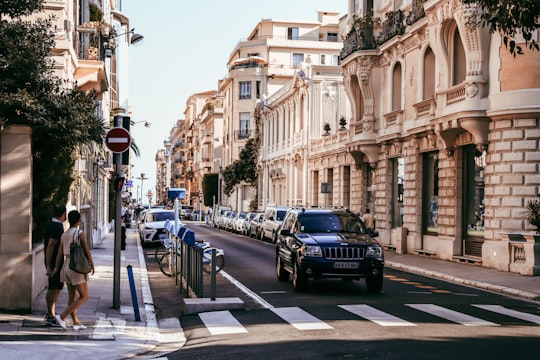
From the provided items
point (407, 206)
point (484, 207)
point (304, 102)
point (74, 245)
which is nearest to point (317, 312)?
point (74, 245)

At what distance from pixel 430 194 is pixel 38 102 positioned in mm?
21010

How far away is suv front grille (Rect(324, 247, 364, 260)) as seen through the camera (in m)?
16.5

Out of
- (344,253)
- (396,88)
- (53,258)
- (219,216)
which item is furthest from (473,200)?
(219,216)

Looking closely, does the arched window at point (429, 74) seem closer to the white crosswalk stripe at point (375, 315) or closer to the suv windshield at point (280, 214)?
the suv windshield at point (280, 214)

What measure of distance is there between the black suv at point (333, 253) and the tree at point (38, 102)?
486 centimetres

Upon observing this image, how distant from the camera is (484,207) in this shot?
1039 inches

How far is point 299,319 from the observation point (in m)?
12.8

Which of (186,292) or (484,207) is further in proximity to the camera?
(484,207)

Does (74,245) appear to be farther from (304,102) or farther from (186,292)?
(304,102)

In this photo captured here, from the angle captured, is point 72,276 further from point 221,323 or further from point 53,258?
point 221,323

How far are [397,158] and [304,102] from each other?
2222 cm

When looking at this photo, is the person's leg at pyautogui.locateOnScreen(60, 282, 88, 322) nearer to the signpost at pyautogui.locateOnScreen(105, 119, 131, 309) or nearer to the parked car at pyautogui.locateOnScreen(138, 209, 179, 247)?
the signpost at pyautogui.locateOnScreen(105, 119, 131, 309)

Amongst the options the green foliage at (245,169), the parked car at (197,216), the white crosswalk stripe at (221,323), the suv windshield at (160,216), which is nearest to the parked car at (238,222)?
the suv windshield at (160,216)

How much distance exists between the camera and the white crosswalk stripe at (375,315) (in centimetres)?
1218
